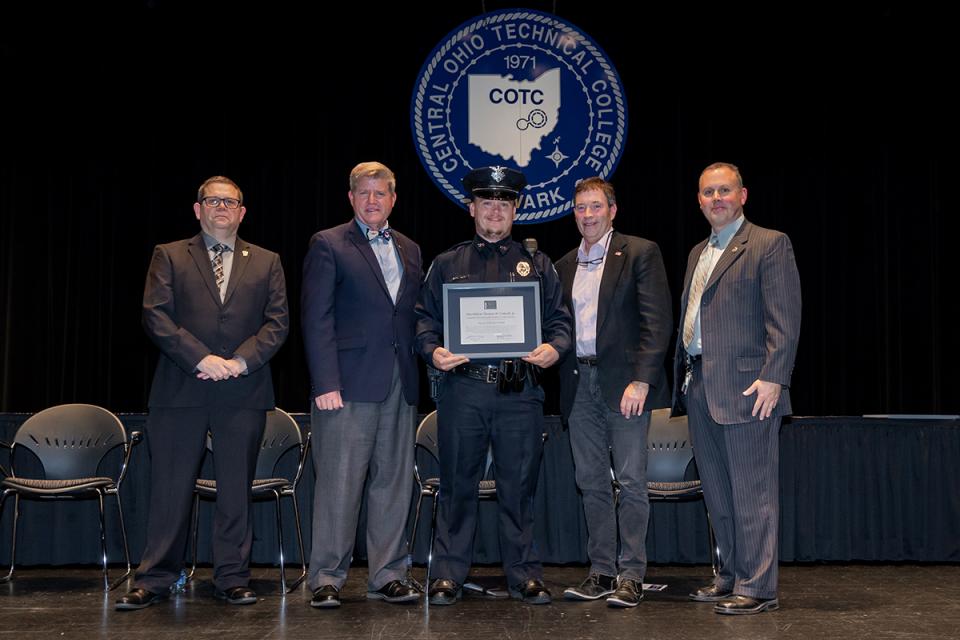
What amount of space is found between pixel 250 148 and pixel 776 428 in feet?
14.4

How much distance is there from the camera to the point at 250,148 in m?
6.97

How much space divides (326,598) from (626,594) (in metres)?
1.33

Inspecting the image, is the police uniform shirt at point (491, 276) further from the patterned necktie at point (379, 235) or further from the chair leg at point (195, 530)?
the chair leg at point (195, 530)

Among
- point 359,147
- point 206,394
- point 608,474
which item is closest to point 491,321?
point 608,474

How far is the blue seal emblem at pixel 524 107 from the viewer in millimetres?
6762

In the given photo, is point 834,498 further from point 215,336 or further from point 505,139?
point 215,336

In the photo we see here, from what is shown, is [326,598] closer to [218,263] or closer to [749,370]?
[218,263]

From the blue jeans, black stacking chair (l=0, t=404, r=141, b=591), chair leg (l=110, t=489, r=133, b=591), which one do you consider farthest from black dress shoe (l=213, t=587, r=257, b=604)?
the blue jeans

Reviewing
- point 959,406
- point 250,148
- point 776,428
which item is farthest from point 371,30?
point 959,406

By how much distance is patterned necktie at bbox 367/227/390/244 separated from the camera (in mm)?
4535

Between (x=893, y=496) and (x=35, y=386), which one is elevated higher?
(x=35, y=386)

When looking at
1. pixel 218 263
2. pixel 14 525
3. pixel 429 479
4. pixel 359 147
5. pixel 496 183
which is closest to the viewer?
pixel 496 183

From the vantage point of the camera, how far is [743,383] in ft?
13.8

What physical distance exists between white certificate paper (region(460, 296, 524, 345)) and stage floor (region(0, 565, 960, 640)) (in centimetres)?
118
